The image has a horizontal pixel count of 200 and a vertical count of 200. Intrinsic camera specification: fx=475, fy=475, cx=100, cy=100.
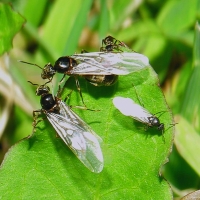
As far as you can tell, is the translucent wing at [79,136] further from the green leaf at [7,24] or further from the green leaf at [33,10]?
the green leaf at [33,10]

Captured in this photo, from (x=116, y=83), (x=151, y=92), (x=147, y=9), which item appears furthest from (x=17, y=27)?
(x=147, y=9)

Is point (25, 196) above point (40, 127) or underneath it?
underneath

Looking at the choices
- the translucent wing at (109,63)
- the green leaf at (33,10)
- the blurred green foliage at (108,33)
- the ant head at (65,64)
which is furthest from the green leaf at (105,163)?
the green leaf at (33,10)

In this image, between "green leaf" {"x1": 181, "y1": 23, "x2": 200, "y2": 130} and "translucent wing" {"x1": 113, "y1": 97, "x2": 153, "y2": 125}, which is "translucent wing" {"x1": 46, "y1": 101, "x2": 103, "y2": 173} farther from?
"green leaf" {"x1": 181, "y1": 23, "x2": 200, "y2": 130}

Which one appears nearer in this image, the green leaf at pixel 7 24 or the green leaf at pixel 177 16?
the green leaf at pixel 7 24

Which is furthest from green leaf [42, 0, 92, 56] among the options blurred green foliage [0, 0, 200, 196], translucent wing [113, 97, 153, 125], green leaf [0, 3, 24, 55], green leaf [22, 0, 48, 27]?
translucent wing [113, 97, 153, 125]

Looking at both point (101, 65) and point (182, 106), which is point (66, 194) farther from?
point (182, 106)

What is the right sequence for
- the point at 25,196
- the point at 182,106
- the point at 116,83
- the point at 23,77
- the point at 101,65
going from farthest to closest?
the point at 23,77 → the point at 182,106 → the point at 101,65 → the point at 116,83 → the point at 25,196
